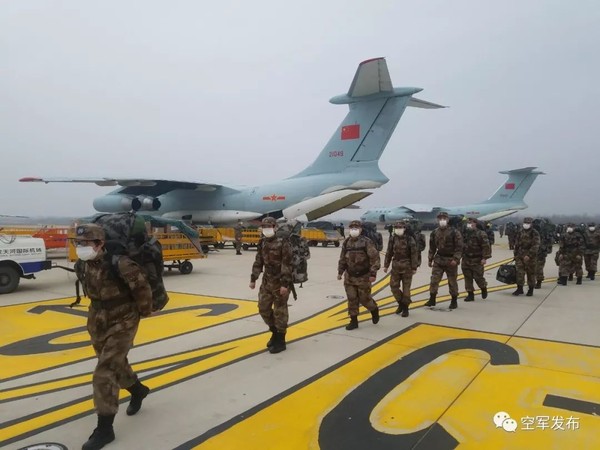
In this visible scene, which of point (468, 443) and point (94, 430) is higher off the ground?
point (94, 430)

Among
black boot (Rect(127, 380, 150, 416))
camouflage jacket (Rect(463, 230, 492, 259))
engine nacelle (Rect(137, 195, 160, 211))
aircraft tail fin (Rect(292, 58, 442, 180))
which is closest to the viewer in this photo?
black boot (Rect(127, 380, 150, 416))

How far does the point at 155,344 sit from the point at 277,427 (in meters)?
3.11

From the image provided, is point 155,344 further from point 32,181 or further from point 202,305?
point 32,181

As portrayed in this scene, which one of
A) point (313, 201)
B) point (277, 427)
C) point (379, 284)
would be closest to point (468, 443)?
point (277, 427)

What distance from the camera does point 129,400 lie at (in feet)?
13.2

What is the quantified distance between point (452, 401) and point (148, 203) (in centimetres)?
2325

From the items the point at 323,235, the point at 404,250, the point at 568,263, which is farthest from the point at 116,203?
the point at 568,263

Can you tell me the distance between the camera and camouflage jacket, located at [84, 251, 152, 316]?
3.27 meters

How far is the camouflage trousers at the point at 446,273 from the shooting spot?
8312 millimetres

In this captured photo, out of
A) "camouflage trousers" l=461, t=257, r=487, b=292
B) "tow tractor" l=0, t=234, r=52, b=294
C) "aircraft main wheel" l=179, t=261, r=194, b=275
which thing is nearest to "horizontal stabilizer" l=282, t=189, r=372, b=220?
"aircraft main wheel" l=179, t=261, r=194, b=275

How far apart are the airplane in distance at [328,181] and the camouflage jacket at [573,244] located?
10.6 meters

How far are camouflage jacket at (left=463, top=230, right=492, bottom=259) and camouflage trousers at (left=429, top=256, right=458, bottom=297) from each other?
102 centimetres

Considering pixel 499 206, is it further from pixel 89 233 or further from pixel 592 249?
pixel 89 233

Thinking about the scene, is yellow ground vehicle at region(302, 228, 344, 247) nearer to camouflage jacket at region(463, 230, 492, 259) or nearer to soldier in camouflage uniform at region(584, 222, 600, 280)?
soldier in camouflage uniform at region(584, 222, 600, 280)
